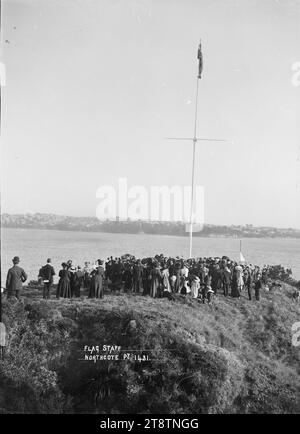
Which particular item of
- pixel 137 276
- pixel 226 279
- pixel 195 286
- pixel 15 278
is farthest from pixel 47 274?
pixel 226 279

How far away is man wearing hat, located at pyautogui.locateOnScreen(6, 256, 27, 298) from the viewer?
12.6m

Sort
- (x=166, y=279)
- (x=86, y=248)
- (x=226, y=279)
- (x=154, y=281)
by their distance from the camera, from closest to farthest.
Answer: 1. (x=154, y=281)
2. (x=166, y=279)
3. (x=226, y=279)
4. (x=86, y=248)

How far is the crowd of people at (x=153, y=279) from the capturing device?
1431 cm

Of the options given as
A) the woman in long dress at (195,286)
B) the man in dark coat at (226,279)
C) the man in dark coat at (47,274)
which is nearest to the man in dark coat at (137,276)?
the woman in long dress at (195,286)

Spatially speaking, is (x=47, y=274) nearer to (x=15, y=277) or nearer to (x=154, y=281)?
(x=15, y=277)

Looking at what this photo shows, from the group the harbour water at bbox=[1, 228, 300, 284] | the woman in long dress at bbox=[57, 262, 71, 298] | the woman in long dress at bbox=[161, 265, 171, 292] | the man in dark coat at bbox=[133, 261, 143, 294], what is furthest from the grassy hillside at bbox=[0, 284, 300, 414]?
the harbour water at bbox=[1, 228, 300, 284]

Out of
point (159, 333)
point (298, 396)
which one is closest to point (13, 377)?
point (159, 333)

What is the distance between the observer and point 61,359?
36.8 ft

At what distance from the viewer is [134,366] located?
441 inches

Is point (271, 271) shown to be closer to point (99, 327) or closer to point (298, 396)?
point (298, 396)

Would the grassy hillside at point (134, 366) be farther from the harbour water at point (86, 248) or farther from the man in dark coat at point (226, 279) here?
the harbour water at point (86, 248)

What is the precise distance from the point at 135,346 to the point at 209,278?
6.21 meters

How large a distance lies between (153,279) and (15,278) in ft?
17.6

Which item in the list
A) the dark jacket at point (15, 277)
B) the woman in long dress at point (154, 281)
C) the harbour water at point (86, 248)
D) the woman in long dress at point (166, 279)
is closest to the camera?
the dark jacket at point (15, 277)
